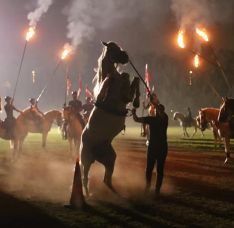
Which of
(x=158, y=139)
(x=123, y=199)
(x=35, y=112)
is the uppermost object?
(x=35, y=112)

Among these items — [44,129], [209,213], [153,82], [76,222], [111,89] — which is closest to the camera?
[76,222]

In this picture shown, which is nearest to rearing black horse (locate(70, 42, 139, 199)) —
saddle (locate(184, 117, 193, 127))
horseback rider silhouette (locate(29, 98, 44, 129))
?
horseback rider silhouette (locate(29, 98, 44, 129))

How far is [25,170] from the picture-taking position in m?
15.2

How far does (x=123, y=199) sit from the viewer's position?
376 inches

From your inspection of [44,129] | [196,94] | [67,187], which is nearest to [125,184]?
[67,187]

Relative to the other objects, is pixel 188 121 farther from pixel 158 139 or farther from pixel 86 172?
pixel 86 172

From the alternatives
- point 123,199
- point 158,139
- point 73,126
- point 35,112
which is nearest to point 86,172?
point 123,199

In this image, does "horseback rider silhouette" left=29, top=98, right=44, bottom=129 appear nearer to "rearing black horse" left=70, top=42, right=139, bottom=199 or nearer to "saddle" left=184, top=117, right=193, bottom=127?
"rearing black horse" left=70, top=42, right=139, bottom=199

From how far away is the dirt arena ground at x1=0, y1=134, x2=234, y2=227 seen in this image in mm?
7730

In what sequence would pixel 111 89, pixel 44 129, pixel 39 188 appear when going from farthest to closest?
pixel 44 129
pixel 39 188
pixel 111 89

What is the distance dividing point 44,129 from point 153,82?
70038 millimetres

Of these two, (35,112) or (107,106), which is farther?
(35,112)

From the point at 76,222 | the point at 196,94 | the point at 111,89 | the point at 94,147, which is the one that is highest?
the point at 196,94

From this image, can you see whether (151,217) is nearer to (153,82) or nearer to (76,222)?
(76,222)
